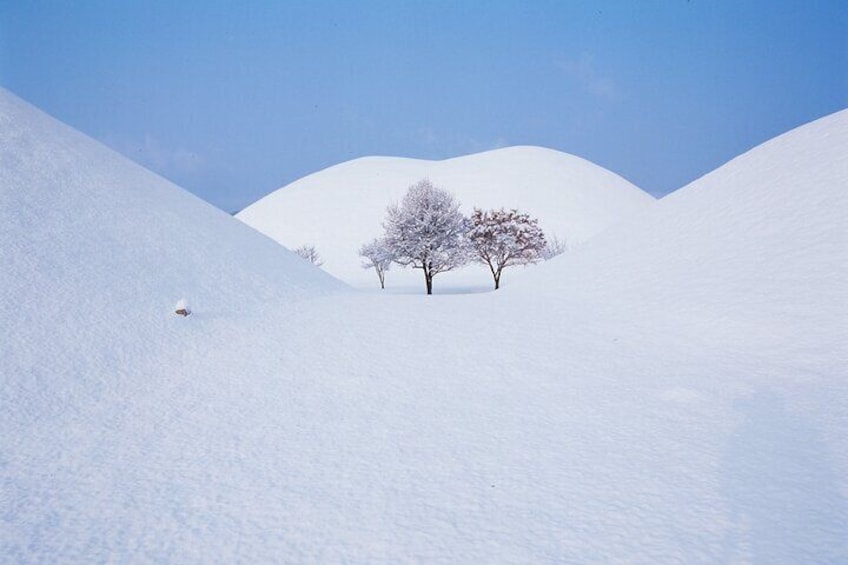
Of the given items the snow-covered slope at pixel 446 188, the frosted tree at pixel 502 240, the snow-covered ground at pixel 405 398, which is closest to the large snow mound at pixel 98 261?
the snow-covered ground at pixel 405 398

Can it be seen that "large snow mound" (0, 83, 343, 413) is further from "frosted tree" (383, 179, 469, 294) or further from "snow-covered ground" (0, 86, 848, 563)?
"frosted tree" (383, 179, 469, 294)

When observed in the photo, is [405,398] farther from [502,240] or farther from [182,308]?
[502,240]

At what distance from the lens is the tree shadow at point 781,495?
402 centimetres

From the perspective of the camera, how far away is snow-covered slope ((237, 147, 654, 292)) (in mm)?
71000

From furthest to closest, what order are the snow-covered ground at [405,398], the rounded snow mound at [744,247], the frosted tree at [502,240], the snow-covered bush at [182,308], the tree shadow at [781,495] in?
the frosted tree at [502,240], the rounded snow mound at [744,247], the snow-covered bush at [182,308], the snow-covered ground at [405,398], the tree shadow at [781,495]

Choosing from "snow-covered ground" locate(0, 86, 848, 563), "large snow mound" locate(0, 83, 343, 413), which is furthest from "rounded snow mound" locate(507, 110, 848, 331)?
"large snow mound" locate(0, 83, 343, 413)

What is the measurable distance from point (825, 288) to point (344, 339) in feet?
37.5

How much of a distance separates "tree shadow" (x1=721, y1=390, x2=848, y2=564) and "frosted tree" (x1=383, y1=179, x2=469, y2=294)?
1029 inches

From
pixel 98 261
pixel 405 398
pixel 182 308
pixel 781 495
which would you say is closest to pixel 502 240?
pixel 182 308

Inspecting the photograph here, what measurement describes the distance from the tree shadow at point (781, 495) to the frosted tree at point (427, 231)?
26.1 meters

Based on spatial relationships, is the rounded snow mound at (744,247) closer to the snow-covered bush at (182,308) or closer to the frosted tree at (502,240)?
the snow-covered bush at (182,308)

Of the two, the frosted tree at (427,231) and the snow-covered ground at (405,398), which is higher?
the frosted tree at (427,231)

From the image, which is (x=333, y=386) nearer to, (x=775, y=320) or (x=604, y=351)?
(x=604, y=351)

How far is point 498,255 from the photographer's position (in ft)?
119
